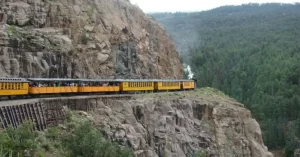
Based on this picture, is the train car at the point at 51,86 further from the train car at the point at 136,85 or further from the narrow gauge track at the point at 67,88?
the train car at the point at 136,85

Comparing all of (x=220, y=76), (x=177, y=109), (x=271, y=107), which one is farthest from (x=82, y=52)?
(x=220, y=76)

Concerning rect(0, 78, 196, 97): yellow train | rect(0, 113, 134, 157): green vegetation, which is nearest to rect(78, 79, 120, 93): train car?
rect(0, 78, 196, 97): yellow train

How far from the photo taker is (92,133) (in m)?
30.4

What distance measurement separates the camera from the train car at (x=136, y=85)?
4739cm

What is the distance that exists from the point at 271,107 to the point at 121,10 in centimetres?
6999

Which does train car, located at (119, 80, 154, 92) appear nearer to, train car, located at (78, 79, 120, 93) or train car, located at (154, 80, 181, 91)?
train car, located at (78, 79, 120, 93)

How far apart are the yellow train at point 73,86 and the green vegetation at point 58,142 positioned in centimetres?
387

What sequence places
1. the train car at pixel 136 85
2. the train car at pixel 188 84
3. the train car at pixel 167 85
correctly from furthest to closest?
the train car at pixel 188 84 → the train car at pixel 167 85 → the train car at pixel 136 85

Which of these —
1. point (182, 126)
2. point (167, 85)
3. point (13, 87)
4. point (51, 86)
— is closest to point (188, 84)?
point (167, 85)

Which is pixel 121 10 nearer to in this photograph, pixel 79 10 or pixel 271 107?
pixel 79 10

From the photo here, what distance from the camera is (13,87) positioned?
3475 cm

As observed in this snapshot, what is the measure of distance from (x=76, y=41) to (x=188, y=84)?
16.9m

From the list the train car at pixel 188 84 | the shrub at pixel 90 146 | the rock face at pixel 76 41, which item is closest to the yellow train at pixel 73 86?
the train car at pixel 188 84

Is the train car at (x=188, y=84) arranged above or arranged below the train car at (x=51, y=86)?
below
